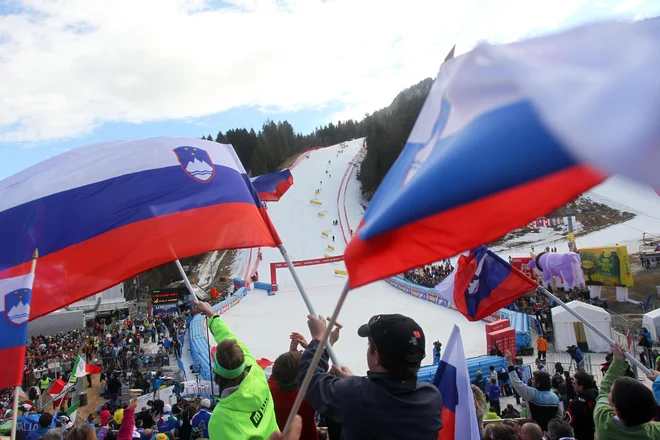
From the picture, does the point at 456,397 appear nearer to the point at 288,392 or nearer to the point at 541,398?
the point at 288,392

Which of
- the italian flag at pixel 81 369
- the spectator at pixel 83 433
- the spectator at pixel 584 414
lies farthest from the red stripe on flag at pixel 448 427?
the italian flag at pixel 81 369

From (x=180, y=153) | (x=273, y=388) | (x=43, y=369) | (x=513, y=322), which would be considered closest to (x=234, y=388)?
(x=273, y=388)

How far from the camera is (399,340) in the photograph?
1.63 meters

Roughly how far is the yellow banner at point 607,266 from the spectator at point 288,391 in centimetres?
2037

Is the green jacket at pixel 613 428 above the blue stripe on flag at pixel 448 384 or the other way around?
the other way around

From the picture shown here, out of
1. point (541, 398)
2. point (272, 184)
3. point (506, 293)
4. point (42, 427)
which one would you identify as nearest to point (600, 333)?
point (541, 398)

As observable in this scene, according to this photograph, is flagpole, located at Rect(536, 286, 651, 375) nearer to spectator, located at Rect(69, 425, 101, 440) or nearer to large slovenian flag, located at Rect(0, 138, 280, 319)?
large slovenian flag, located at Rect(0, 138, 280, 319)

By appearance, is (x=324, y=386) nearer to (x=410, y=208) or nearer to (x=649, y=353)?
(x=410, y=208)

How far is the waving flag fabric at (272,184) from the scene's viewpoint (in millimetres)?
5250

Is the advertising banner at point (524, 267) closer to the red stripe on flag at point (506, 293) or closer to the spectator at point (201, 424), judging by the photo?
the red stripe on flag at point (506, 293)

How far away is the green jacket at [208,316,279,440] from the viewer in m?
2.17

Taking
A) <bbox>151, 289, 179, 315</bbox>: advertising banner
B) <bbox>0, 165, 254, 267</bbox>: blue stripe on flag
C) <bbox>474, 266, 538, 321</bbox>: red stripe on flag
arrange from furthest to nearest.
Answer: <bbox>151, 289, 179, 315</bbox>: advertising banner
<bbox>474, 266, 538, 321</bbox>: red stripe on flag
<bbox>0, 165, 254, 267</bbox>: blue stripe on flag

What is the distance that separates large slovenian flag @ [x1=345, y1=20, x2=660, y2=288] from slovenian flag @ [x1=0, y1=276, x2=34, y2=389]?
260 cm

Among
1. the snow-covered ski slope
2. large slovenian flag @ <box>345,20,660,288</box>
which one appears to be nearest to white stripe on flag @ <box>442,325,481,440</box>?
large slovenian flag @ <box>345,20,660,288</box>
